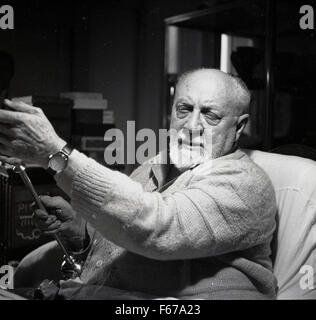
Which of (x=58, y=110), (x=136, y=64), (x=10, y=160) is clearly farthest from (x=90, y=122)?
(x=10, y=160)

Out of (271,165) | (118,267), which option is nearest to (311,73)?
(271,165)

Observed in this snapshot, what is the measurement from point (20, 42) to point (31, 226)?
73cm

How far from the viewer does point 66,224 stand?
117 cm

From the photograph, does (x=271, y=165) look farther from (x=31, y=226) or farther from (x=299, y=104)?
(x=31, y=226)

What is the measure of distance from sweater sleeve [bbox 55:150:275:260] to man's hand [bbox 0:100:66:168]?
6 cm

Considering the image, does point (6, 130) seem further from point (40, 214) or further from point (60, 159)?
point (40, 214)

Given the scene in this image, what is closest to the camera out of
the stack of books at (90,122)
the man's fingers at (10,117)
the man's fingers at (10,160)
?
the man's fingers at (10,117)

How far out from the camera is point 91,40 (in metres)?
1.93

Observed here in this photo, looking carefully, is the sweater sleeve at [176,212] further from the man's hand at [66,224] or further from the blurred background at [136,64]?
the blurred background at [136,64]

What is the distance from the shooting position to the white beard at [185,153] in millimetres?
1017

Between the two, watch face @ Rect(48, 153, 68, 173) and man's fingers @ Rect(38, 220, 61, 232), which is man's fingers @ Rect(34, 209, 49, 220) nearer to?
man's fingers @ Rect(38, 220, 61, 232)

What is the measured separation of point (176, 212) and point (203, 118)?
27 cm

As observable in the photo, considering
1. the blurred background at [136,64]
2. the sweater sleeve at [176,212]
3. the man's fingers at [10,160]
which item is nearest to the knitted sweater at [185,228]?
the sweater sleeve at [176,212]

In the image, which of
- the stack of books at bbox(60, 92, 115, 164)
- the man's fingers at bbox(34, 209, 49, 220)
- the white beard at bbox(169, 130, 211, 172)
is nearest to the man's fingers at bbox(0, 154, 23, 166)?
the man's fingers at bbox(34, 209, 49, 220)
